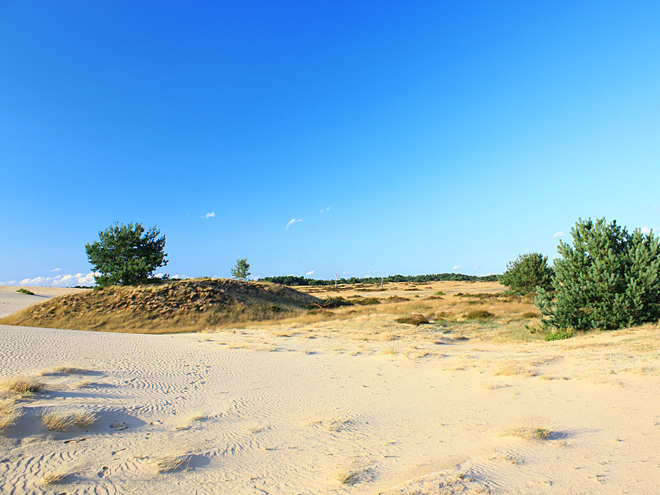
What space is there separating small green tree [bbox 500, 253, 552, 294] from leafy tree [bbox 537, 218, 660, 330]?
21730 millimetres

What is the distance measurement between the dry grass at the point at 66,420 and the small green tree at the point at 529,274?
36625 millimetres

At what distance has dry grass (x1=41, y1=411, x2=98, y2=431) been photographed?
482cm

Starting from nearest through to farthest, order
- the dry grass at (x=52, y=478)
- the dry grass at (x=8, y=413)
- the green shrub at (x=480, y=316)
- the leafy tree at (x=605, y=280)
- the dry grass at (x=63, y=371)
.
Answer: the dry grass at (x=52, y=478)
the dry grass at (x=8, y=413)
the dry grass at (x=63, y=371)
the leafy tree at (x=605, y=280)
the green shrub at (x=480, y=316)

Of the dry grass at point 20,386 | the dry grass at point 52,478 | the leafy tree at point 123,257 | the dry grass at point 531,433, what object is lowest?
the dry grass at point 531,433

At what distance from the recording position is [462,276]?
123062 mm

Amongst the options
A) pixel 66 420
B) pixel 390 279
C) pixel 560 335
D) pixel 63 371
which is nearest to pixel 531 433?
pixel 66 420

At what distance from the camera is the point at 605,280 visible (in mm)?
13914

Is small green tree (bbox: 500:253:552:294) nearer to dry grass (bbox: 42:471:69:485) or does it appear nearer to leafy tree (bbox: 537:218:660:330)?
leafy tree (bbox: 537:218:660:330)

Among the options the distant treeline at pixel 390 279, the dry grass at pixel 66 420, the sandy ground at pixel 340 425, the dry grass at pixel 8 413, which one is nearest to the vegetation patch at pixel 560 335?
the sandy ground at pixel 340 425

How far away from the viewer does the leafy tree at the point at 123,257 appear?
103 ft

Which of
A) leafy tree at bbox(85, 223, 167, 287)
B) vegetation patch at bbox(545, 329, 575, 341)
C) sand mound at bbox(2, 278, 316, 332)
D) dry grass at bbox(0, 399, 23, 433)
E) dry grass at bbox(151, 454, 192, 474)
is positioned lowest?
vegetation patch at bbox(545, 329, 575, 341)

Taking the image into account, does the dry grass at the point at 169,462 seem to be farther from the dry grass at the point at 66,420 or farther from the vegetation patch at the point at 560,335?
the vegetation patch at the point at 560,335

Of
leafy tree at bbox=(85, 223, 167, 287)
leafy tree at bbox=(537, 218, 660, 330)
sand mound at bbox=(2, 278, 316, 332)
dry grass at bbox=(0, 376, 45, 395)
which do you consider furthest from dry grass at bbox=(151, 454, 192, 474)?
leafy tree at bbox=(85, 223, 167, 287)

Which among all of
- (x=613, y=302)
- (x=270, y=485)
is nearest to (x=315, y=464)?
(x=270, y=485)
